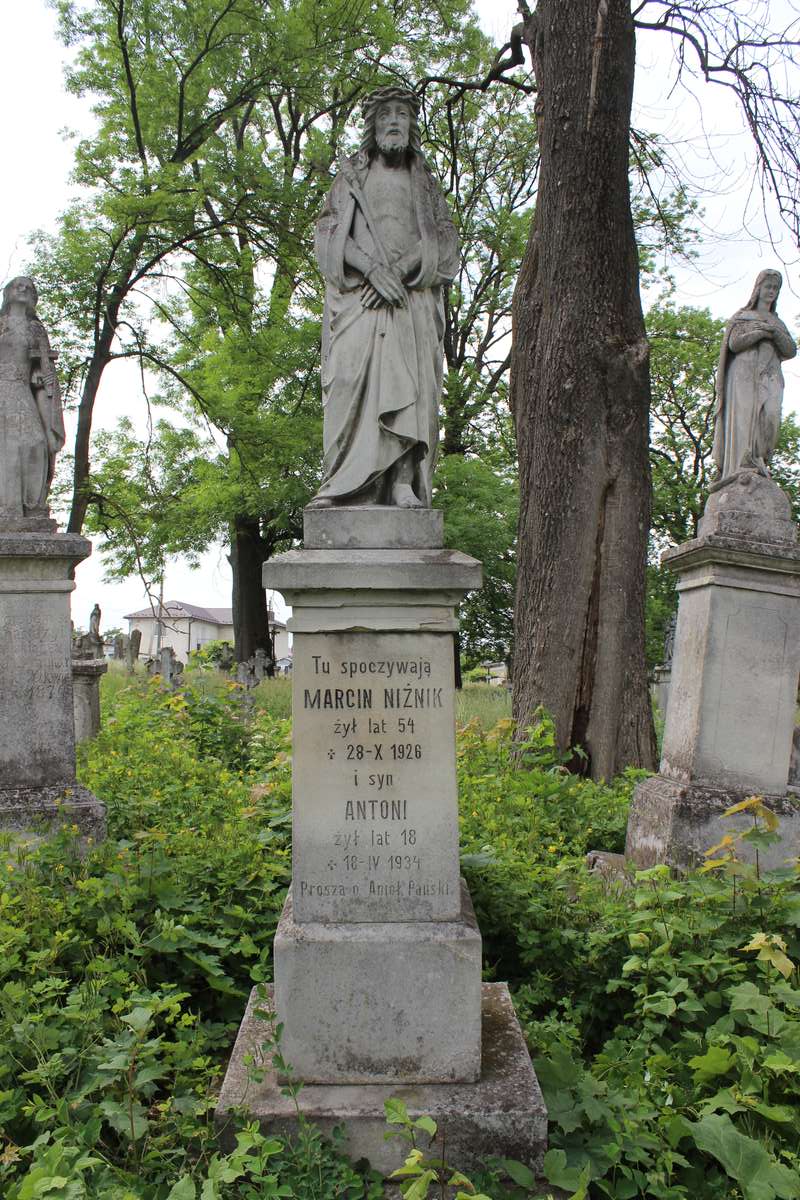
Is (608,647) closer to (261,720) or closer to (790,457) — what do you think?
(261,720)

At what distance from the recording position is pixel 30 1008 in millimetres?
3373

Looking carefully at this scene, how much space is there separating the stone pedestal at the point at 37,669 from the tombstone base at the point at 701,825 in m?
3.50

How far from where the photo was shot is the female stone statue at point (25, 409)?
5953mm

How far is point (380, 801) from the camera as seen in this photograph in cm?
328

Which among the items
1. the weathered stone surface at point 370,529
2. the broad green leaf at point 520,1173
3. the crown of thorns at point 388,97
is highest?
the crown of thorns at point 388,97

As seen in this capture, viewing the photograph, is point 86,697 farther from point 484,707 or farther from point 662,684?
point 662,684

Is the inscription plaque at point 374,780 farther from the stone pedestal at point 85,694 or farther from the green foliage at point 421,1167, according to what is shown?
the stone pedestal at point 85,694

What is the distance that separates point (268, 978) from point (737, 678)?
346 centimetres

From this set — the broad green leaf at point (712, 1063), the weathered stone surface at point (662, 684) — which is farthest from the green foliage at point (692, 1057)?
the weathered stone surface at point (662, 684)

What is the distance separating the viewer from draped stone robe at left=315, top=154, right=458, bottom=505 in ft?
11.4

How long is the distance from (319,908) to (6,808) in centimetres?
311

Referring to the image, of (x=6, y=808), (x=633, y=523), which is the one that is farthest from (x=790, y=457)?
(x=6, y=808)

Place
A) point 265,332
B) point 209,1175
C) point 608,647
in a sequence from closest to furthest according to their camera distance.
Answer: point 209,1175, point 608,647, point 265,332

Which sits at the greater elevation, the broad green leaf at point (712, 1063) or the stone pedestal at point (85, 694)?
the stone pedestal at point (85, 694)
